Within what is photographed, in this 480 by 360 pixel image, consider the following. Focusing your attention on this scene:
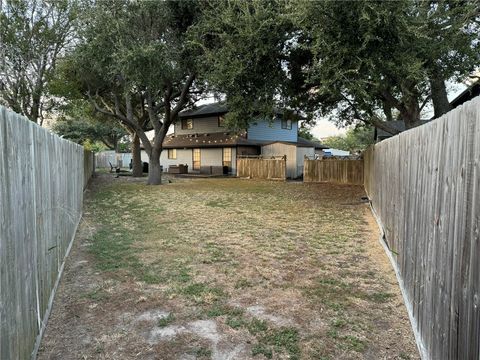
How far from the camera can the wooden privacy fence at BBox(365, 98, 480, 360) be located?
190cm

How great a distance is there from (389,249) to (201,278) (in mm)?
2934

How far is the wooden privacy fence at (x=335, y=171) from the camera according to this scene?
1883 cm

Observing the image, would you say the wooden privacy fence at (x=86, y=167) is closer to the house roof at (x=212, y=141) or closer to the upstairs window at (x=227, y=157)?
the house roof at (x=212, y=141)

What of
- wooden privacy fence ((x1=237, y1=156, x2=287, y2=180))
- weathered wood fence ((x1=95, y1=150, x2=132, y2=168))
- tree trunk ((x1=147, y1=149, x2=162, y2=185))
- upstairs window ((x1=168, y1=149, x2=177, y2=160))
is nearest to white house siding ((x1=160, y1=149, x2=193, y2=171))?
upstairs window ((x1=168, y1=149, x2=177, y2=160))

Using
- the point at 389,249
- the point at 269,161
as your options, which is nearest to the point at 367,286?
the point at 389,249

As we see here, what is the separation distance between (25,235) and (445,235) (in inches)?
119

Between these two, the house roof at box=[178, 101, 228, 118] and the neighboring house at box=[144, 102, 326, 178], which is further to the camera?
the house roof at box=[178, 101, 228, 118]

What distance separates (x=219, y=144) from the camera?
27.7 meters

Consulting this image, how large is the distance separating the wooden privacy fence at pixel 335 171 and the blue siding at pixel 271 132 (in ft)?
26.2

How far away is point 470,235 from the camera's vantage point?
6.30ft

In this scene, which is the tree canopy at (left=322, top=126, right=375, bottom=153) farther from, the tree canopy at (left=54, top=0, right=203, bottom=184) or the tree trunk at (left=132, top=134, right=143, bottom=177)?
the tree canopy at (left=54, top=0, right=203, bottom=184)

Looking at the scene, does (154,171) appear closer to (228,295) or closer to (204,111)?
(204,111)

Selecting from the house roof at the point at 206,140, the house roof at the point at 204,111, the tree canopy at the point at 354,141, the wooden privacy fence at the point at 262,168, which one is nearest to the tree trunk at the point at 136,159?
the house roof at the point at 204,111

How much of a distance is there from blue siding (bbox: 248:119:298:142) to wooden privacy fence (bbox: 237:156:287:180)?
460cm
